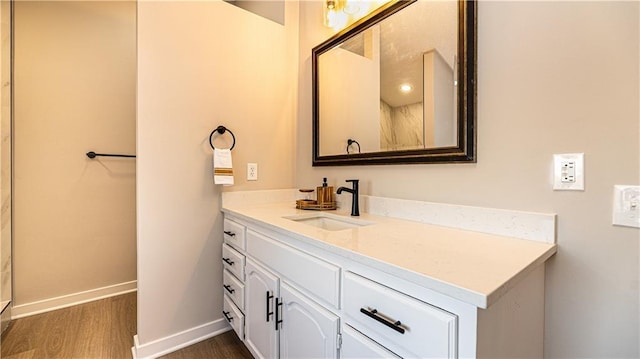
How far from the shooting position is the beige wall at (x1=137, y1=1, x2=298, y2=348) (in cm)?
157

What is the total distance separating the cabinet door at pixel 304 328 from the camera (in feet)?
3.11

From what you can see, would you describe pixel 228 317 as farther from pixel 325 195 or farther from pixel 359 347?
pixel 359 347

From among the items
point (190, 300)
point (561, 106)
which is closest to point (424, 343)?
point (561, 106)

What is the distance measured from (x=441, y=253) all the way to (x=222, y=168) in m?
1.32

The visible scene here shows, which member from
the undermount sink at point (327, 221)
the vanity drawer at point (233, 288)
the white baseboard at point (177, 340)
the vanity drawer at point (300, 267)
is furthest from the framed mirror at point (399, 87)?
the white baseboard at point (177, 340)

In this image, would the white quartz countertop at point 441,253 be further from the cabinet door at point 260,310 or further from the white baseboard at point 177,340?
the white baseboard at point 177,340

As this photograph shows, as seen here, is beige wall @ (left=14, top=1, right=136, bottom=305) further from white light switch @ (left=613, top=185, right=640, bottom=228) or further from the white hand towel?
white light switch @ (left=613, top=185, right=640, bottom=228)

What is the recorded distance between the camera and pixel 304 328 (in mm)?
1078

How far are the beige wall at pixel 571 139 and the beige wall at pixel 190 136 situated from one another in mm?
1341

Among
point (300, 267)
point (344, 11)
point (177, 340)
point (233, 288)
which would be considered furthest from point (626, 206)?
point (177, 340)

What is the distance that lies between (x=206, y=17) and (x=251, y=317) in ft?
5.75

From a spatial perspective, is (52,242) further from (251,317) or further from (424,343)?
(424,343)

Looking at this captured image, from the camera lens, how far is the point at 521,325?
2.68ft

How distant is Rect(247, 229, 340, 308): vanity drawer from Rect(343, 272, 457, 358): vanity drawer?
2.6 inches
